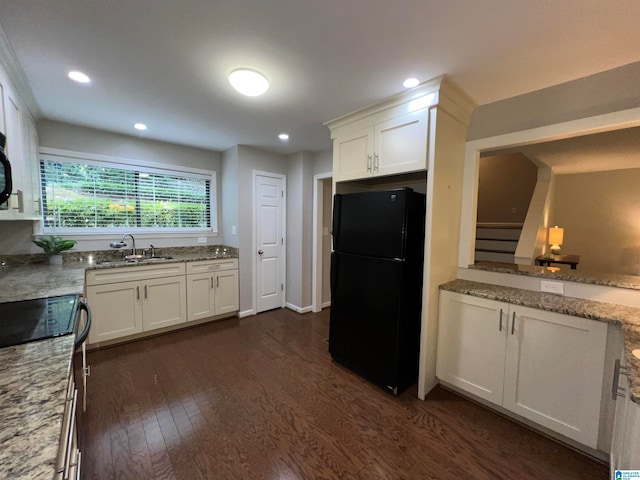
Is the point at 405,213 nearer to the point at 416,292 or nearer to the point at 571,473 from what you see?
the point at 416,292

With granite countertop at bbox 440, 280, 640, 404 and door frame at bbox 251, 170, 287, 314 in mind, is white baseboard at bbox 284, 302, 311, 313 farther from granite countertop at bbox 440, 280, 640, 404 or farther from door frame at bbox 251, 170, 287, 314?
granite countertop at bbox 440, 280, 640, 404

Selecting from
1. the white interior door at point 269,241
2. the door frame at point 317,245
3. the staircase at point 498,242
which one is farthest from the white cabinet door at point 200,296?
the staircase at point 498,242

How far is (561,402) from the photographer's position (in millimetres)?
1667

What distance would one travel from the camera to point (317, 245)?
3965 mm

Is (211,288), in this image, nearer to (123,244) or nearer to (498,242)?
(123,244)

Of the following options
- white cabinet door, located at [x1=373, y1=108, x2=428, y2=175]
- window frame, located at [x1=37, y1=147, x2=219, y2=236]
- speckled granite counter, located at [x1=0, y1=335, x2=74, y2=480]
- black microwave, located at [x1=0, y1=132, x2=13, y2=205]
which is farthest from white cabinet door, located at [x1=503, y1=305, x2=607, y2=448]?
window frame, located at [x1=37, y1=147, x2=219, y2=236]

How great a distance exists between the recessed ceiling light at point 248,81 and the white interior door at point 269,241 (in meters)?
1.91

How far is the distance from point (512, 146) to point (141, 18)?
254 cm

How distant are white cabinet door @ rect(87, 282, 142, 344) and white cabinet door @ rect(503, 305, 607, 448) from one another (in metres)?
3.46

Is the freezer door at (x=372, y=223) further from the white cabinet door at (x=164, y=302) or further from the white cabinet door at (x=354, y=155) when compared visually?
the white cabinet door at (x=164, y=302)

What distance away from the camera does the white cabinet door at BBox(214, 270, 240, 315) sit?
11.7ft

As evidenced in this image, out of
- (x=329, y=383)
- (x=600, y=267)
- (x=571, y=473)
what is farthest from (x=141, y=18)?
(x=600, y=267)

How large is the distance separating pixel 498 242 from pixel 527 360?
2.73 meters

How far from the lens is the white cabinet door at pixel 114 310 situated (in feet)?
9.01
